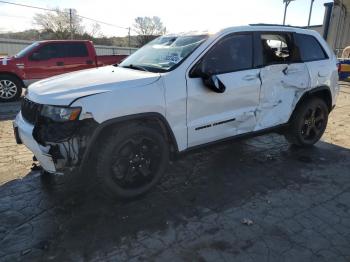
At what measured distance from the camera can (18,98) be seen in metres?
9.89

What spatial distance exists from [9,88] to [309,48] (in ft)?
27.4

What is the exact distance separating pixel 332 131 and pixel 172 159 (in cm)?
416

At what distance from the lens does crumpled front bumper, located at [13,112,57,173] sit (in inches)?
125

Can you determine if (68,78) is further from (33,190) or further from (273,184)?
(273,184)

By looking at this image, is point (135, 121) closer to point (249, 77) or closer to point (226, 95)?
point (226, 95)

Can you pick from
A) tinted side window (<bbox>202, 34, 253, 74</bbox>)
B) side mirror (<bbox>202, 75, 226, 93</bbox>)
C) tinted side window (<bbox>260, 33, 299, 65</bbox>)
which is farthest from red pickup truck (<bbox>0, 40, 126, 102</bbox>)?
side mirror (<bbox>202, 75, 226, 93</bbox>)

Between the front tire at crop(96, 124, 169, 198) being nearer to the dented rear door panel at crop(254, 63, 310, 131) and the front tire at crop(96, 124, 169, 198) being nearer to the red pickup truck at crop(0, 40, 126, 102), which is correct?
the dented rear door panel at crop(254, 63, 310, 131)

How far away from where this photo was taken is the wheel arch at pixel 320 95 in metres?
4.98

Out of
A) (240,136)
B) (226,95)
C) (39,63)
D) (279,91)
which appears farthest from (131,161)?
(39,63)

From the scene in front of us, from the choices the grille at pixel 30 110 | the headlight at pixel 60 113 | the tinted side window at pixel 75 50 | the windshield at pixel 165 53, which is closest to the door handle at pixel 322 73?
the windshield at pixel 165 53

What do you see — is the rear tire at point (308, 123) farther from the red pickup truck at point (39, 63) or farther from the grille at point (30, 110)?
the red pickup truck at point (39, 63)

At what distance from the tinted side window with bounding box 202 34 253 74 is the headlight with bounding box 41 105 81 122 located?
A: 62.9 inches

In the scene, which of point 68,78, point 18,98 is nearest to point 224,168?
point 68,78

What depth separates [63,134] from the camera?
3.12m
